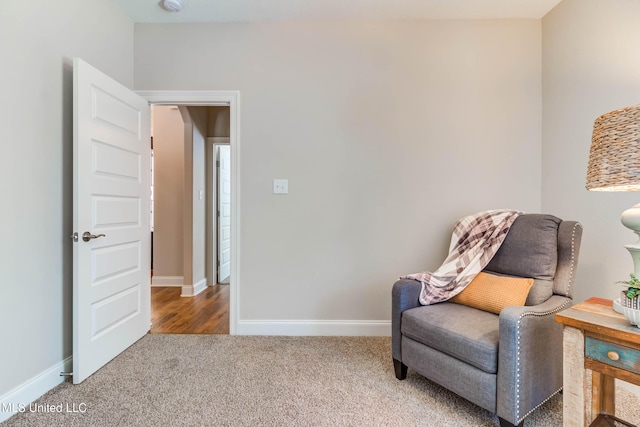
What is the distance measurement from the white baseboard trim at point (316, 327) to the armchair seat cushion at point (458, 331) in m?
0.68

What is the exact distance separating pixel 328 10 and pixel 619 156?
2.04 m

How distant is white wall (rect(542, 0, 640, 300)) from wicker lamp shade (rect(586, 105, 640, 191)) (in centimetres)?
92

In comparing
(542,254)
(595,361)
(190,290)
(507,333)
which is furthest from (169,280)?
(595,361)

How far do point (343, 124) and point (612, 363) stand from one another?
1981 mm

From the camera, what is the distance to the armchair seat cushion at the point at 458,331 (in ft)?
4.32

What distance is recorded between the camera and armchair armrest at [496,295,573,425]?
124 cm

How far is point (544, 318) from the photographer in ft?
4.33

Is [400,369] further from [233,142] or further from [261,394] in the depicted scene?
[233,142]

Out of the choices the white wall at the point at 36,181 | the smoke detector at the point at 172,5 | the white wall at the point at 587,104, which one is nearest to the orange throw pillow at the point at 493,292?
the white wall at the point at 587,104

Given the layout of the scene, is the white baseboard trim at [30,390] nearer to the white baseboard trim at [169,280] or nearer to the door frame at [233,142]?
the door frame at [233,142]

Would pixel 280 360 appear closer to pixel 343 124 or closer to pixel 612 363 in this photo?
pixel 612 363
